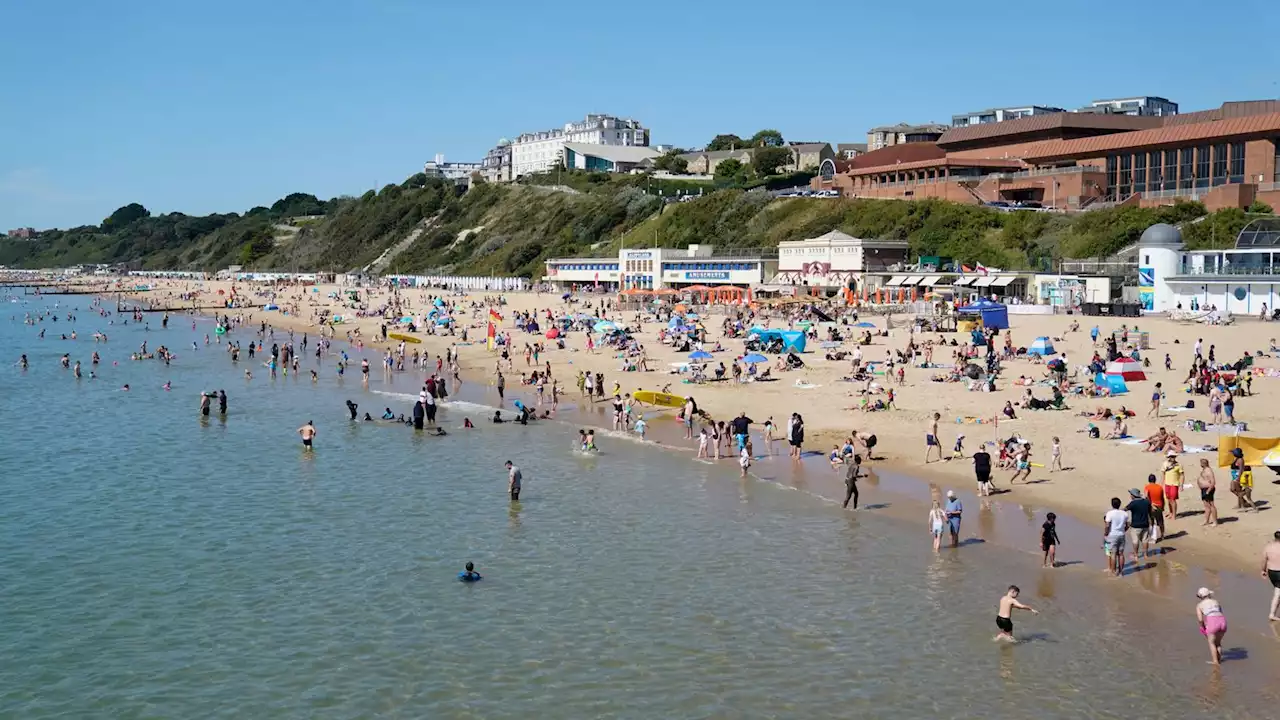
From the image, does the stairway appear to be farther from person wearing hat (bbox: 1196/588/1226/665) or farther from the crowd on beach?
person wearing hat (bbox: 1196/588/1226/665)

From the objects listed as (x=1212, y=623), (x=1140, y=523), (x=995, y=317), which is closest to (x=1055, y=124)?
(x=995, y=317)

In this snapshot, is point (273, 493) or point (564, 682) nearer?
point (564, 682)

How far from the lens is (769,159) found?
4756 inches

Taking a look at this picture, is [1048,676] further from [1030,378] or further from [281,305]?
[281,305]

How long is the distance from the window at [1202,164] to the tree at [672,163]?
83403mm

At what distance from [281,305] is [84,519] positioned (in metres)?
→ 74.2

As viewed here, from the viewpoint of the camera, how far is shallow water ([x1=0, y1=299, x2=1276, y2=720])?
1200 centimetres

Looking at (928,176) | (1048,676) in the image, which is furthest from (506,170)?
(1048,676)

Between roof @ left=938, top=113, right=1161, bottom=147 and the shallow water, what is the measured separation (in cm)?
6413

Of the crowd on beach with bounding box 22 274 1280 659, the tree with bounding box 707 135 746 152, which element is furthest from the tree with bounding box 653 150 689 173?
the crowd on beach with bounding box 22 274 1280 659

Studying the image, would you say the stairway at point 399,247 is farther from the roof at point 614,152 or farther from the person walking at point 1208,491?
the person walking at point 1208,491

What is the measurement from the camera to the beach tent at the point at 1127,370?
91.5ft

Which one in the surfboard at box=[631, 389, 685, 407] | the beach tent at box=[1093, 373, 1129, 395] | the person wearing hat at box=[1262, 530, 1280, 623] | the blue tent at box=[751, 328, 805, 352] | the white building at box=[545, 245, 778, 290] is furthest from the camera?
the white building at box=[545, 245, 778, 290]

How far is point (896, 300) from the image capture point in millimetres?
59031
